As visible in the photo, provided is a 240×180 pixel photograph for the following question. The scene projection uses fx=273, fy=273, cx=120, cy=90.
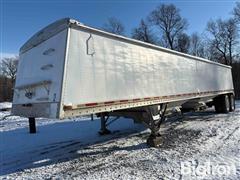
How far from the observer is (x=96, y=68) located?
689 cm

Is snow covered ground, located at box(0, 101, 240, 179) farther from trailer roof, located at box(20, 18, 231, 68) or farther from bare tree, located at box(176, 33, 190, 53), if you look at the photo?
bare tree, located at box(176, 33, 190, 53)

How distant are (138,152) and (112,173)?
6.42 ft

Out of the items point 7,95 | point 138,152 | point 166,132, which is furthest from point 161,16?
point 138,152

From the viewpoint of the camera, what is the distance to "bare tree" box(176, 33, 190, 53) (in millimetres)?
50438

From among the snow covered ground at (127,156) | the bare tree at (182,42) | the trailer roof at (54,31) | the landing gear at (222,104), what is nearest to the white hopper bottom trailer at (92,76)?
the trailer roof at (54,31)

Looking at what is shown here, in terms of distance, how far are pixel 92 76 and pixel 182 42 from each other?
46525mm

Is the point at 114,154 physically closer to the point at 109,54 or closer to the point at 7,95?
the point at 109,54

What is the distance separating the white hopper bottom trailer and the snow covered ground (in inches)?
46.6

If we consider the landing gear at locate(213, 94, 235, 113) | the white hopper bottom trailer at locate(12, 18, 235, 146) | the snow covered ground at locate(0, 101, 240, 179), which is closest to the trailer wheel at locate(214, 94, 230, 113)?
the landing gear at locate(213, 94, 235, 113)

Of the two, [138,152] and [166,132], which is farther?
[166,132]

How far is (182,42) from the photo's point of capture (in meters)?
50.8

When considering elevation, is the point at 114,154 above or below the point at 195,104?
below

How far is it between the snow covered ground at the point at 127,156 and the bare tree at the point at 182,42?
1586 inches

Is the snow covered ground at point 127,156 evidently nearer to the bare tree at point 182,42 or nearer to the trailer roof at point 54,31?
the trailer roof at point 54,31
